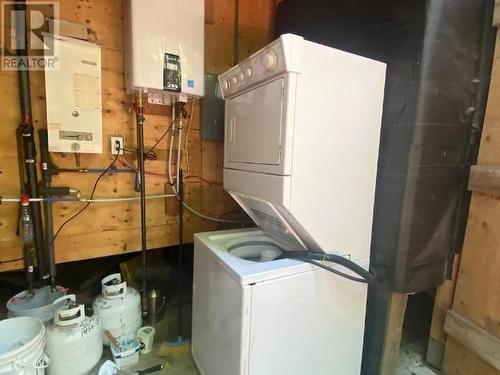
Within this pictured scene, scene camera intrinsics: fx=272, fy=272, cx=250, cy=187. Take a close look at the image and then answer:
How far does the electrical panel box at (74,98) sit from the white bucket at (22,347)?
0.98 meters

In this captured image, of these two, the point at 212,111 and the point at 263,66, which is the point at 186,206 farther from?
the point at 263,66

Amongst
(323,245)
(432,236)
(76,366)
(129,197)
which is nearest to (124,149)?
(129,197)

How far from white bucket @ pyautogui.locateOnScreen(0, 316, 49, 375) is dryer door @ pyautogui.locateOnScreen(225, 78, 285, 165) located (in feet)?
4.42

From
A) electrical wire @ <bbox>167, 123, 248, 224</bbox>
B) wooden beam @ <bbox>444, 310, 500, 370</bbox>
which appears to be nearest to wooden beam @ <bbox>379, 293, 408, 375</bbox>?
wooden beam @ <bbox>444, 310, 500, 370</bbox>

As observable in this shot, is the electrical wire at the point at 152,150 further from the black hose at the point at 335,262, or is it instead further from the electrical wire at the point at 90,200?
the black hose at the point at 335,262

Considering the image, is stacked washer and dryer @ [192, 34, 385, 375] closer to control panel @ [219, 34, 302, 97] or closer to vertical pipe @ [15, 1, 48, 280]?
control panel @ [219, 34, 302, 97]

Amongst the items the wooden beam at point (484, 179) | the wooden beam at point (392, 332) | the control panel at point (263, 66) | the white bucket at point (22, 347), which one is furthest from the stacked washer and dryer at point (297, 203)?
the white bucket at point (22, 347)

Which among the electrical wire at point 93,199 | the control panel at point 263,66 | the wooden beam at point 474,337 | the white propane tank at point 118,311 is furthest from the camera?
the white propane tank at point 118,311

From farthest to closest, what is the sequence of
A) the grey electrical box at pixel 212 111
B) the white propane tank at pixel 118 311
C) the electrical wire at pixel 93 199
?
the grey electrical box at pixel 212 111 < the white propane tank at pixel 118 311 < the electrical wire at pixel 93 199

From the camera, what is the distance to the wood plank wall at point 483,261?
1426 millimetres

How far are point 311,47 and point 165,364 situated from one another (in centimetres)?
197

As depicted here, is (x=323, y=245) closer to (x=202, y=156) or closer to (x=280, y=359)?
(x=280, y=359)

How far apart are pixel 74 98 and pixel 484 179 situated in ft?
7.77

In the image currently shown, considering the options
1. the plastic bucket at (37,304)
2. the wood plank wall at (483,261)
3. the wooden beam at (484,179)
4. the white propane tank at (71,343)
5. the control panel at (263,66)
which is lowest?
the white propane tank at (71,343)
